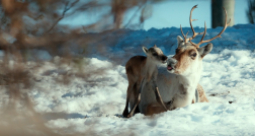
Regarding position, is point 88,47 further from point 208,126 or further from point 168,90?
point 168,90

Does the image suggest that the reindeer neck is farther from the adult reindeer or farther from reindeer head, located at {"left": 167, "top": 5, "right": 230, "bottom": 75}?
reindeer head, located at {"left": 167, "top": 5, "right": 230, "bottom": 75}

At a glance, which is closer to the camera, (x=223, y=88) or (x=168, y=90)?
(x=168, y=90)

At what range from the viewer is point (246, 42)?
21.9 ft

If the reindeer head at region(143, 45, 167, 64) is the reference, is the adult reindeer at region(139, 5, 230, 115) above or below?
below

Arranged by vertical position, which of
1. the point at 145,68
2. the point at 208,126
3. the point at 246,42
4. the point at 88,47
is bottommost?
the point at 208,126

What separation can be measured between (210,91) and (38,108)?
385cm

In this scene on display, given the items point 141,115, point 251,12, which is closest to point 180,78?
point 141,115

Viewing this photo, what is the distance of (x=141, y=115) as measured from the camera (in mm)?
1306

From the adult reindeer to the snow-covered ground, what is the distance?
0.17 metres

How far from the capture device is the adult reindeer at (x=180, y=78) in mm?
2627

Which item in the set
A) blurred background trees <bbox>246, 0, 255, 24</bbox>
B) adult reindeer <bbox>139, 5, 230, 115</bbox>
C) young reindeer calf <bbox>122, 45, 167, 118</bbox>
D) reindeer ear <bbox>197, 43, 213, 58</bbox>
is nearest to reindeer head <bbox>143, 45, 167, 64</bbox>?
young reindeer calf <bbox>122, 45, 167, 118</bbox>

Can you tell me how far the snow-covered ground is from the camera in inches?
24.7

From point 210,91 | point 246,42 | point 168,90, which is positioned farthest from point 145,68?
point 246,42

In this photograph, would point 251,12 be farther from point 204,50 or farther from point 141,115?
point 141,115
